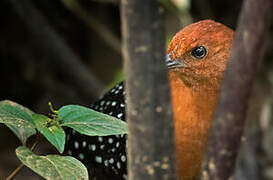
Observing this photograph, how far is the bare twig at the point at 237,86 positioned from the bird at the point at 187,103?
95cm

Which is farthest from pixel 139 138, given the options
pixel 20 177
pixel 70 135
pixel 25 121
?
pixel 20 177

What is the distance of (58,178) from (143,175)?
37 centimetres

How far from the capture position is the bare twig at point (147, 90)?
4.00 feet

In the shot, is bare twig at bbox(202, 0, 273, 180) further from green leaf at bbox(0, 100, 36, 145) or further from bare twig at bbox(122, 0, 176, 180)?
green leaf at bbox(0, 100, 36, 145)

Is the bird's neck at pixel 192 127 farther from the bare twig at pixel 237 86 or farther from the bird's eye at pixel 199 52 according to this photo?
the bare twig at pixel 237 86

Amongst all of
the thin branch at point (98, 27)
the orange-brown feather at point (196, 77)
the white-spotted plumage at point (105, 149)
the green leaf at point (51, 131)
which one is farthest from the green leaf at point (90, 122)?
the thin branch at point (98, 27)

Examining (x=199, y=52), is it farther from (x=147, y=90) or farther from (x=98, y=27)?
(x=98, y=27)

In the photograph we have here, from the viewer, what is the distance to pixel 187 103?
7.73 ft

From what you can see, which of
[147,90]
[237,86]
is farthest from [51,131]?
[237,86]

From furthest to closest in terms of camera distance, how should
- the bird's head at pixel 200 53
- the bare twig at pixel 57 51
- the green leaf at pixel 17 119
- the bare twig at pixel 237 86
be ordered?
the bare twig at pixel 57 51 → the bird's head at pixel 200 53 → the green leaf at pixel 17 119 → the bare twig at pixel 237 86

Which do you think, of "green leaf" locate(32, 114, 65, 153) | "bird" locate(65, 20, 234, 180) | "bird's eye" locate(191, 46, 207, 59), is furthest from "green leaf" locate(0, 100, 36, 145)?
"bird's eye" locate(191, 46, 207, 59)

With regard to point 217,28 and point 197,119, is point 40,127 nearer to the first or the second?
point 197,119

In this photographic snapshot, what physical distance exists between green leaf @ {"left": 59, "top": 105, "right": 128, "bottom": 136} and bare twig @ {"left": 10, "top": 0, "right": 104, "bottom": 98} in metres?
2.28

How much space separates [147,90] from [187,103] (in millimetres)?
1120
